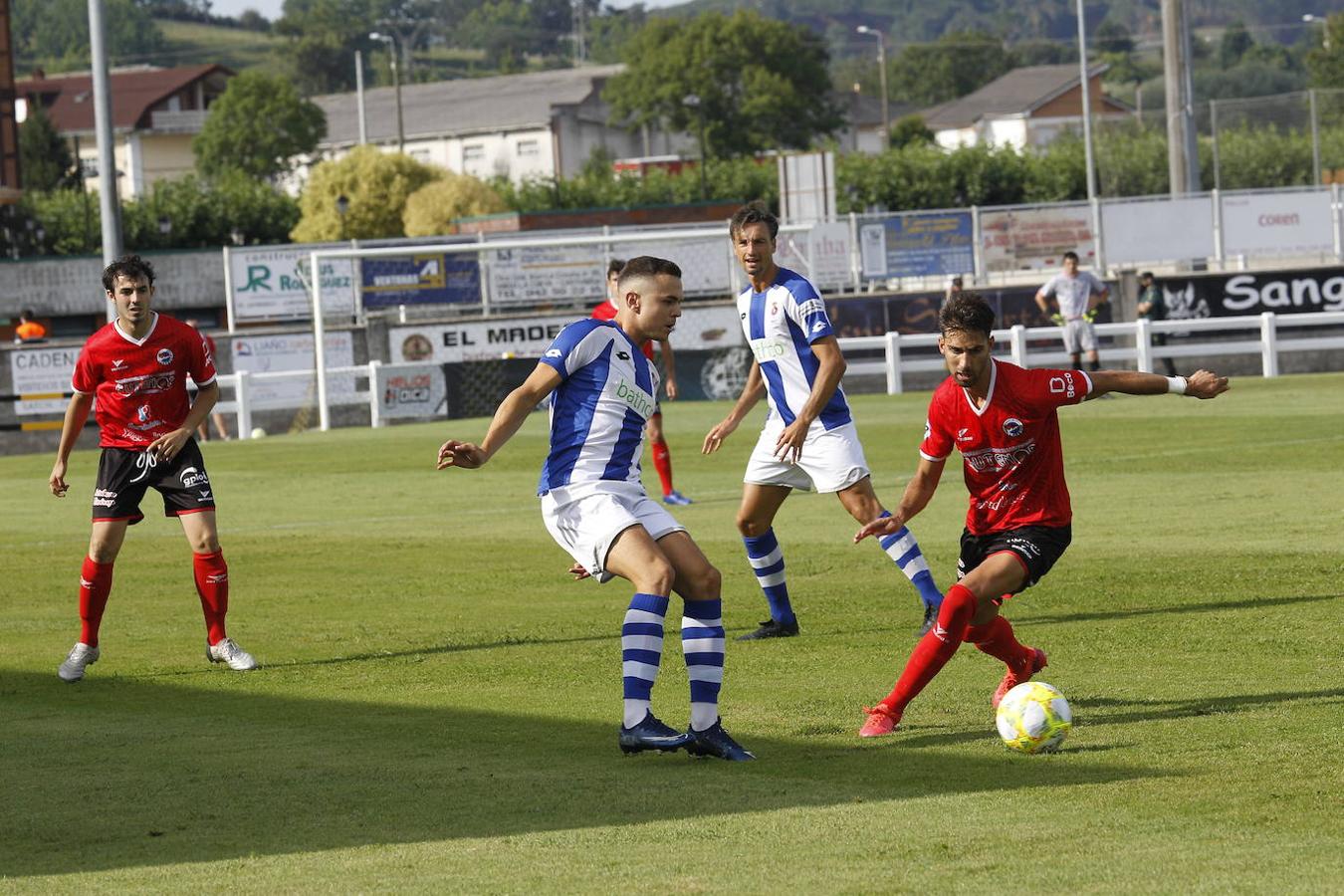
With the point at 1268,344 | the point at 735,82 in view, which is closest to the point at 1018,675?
the point at 1268,344

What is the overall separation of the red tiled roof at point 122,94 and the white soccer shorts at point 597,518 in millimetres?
113373

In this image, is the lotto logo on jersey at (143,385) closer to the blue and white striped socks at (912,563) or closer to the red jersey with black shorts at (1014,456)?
the blue and white striped socks at (912,563)

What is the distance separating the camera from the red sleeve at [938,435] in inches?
319

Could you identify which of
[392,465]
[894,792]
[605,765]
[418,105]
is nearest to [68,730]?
[605,765]

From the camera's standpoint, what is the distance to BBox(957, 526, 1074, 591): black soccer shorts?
7.91 metres

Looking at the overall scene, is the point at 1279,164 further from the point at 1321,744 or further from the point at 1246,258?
the point at 1321,744

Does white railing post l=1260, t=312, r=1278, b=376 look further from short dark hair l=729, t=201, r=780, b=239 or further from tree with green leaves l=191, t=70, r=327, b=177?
tree with green leaves l=191, t=70, r=327, b=177

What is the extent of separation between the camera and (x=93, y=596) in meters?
10.7

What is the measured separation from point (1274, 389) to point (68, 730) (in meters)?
23.2

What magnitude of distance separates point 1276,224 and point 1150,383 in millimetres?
33921

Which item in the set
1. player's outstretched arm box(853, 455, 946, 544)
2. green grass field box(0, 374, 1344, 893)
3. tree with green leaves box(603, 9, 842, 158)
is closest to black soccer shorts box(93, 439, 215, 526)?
green grass field box(0, 374, 1344, 893)

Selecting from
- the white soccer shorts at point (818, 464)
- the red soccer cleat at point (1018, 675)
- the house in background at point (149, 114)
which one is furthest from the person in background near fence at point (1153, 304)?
the house in background at point (149, 114)

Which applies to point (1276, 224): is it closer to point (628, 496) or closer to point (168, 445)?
point (168, 445)

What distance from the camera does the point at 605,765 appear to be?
766cm
